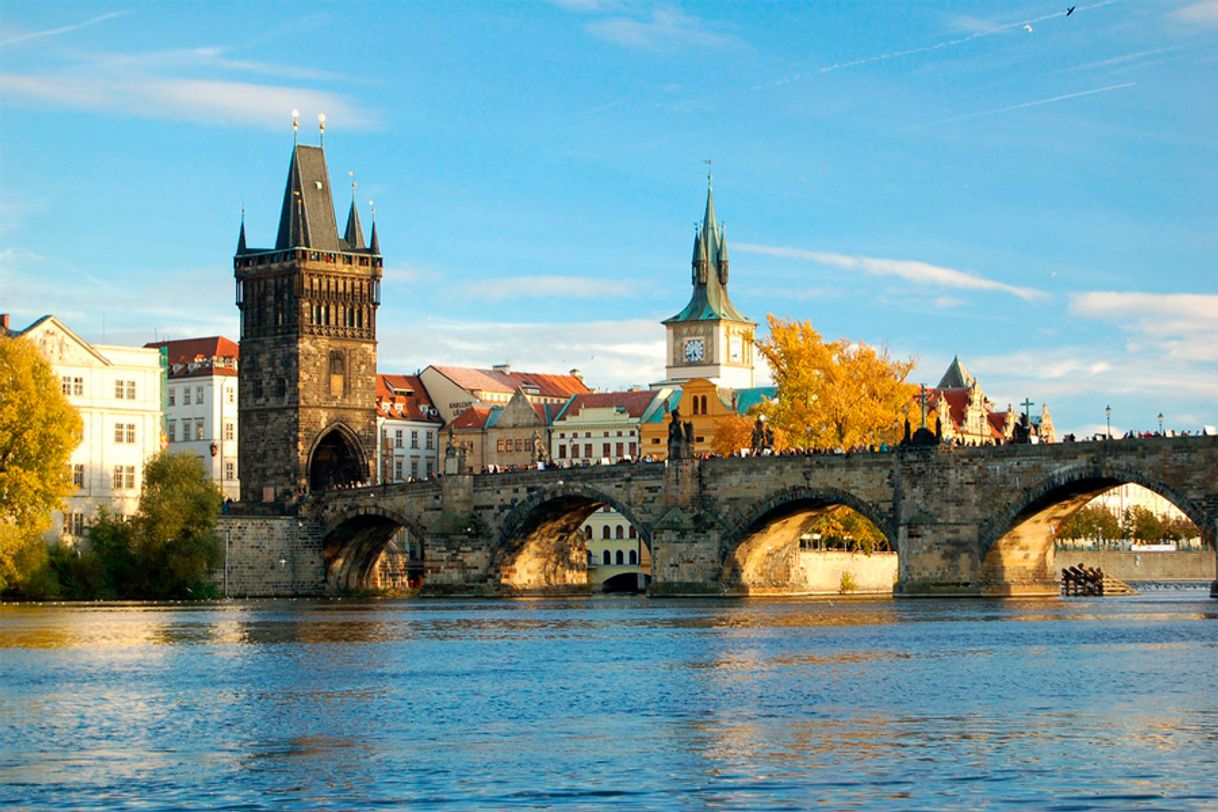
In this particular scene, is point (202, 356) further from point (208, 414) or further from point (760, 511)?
point (760, 511)

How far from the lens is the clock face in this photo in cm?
15938

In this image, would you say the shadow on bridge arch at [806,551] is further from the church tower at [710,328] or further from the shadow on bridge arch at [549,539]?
the church tower at [710,328]

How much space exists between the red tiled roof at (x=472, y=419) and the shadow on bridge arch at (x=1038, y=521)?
62.9 metres

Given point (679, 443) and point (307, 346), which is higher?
point (307, 346)

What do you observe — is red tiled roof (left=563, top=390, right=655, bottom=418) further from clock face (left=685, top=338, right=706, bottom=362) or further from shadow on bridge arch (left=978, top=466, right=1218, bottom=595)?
shadow on bridge arch (left=978, top=466, right=1218, bottom=595)

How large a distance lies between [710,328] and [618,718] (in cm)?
12852

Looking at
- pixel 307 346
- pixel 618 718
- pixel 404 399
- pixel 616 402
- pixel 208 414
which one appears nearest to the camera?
pixel 618 718

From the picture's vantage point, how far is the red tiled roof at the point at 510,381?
145 meters

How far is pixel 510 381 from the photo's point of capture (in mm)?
150250

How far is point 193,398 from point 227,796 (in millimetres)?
106485

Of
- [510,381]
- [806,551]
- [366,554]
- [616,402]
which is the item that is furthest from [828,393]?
[510,381]

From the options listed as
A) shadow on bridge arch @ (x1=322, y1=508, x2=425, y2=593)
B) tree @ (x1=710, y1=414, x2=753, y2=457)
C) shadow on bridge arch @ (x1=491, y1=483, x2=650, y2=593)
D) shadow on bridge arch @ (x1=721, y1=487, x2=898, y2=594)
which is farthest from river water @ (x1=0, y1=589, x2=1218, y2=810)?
shadow on bridge arch @ (x1=322, y1=508, x2=425, y2=593)

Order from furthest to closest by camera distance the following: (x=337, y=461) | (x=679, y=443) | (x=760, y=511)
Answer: (x=337, y=461), (x=679, y=443), (x=760, y=511)

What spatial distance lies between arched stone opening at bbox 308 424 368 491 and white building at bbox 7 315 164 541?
19799 millimetres
